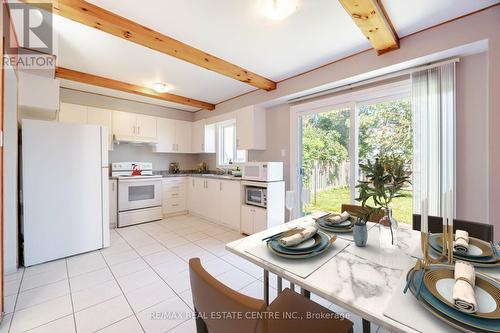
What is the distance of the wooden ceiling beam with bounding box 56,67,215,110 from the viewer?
2978 mm

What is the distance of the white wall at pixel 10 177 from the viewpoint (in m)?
2.20

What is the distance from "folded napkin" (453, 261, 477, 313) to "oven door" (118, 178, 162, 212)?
4.24 meters

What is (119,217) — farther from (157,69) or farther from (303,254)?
(303,254)

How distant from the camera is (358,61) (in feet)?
8.09

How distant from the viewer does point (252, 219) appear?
129 inches

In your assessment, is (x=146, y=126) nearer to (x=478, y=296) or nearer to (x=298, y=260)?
(x=298, y=260)

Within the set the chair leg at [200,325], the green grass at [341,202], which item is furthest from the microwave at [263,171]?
the chair leg at [200,325]

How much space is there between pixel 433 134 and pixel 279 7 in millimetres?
1930

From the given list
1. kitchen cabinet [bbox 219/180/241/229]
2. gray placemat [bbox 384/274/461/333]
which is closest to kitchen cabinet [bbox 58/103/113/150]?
kitchen cabinet [bbox 219/180/241/229]

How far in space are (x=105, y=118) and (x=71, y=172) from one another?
1693 millimetres

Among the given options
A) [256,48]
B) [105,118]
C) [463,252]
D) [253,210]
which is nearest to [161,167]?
[105,118]

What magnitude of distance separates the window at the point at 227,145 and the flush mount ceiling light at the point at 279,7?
9.99ft

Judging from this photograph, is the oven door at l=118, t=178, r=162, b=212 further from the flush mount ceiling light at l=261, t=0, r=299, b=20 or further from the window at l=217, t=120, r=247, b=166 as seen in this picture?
the flush mount ceiling light at l=261, t=0, r=299, b=20

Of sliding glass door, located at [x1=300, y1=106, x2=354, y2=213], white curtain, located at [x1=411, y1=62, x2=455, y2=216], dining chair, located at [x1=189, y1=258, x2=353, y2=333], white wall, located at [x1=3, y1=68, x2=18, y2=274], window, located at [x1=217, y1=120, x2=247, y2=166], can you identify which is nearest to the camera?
dining chair, located at [x1=189, y1=258, x2=353, y2=333]
